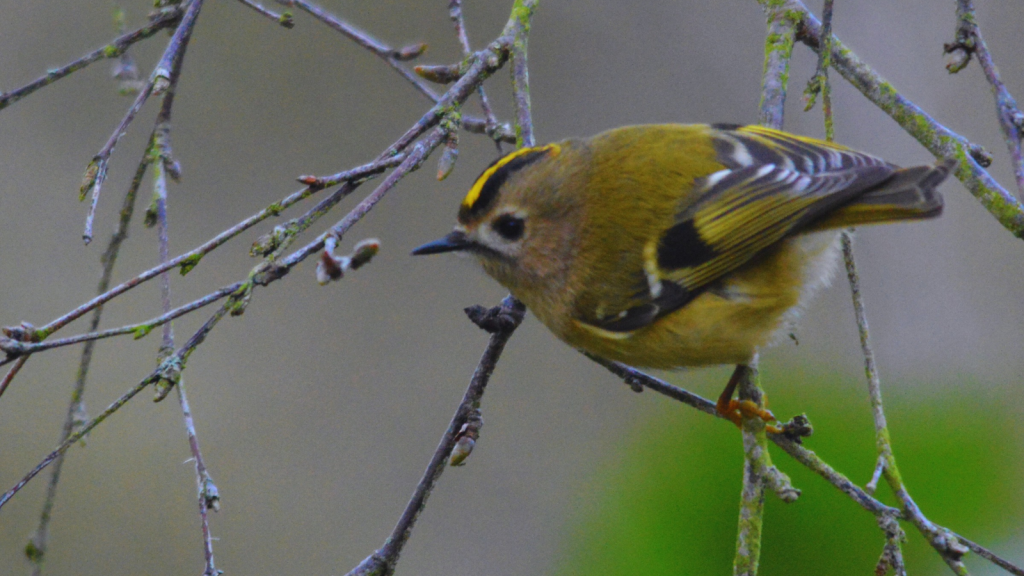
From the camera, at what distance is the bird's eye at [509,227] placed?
1.54 meters

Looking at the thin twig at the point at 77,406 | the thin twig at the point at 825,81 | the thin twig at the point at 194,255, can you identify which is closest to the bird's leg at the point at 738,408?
the thin twig at the point at 825,81

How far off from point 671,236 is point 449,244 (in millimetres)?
378

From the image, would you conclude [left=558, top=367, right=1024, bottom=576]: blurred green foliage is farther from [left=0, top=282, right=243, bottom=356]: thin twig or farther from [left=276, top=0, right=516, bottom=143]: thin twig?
[left=0, top=282, right=243, bottom=356]: thin twig

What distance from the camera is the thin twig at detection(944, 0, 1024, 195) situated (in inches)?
47.0

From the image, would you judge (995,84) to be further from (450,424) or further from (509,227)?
(450,424)

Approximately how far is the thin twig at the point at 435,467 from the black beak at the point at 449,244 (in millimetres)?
129

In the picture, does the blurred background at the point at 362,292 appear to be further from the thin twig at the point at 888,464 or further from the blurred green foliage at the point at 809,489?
the thin twig at the point at 888,464

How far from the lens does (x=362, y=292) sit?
3.71 meters

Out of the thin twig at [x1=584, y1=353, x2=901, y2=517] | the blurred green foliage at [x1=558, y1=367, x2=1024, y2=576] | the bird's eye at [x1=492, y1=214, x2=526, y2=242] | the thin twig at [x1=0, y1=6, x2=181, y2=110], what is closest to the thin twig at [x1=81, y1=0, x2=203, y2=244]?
the thin twig at [x1=0, y1=6, x2=181, y2=110]

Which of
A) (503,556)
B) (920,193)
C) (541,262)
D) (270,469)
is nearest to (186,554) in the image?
(270,469)

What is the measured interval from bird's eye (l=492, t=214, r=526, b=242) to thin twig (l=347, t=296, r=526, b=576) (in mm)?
130

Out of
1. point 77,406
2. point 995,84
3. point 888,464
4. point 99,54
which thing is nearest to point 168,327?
point 77,406

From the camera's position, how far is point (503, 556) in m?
3.47

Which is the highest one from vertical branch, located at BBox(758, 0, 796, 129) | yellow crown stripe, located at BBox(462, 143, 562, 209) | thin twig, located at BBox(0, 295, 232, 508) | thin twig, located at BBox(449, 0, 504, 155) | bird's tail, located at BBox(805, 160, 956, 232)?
thin twig, located at BBox(449, 0, 504, 155)
